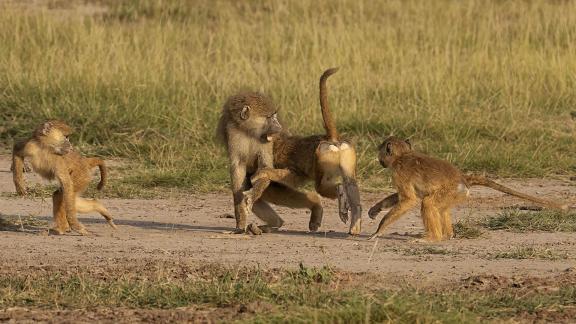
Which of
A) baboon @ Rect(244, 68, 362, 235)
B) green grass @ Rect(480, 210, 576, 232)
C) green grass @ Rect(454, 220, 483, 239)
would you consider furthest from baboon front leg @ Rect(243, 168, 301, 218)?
green grass @ Rect(480, 210, 576, 232)

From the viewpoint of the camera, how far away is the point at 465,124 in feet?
43.0

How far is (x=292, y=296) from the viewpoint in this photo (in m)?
6.92

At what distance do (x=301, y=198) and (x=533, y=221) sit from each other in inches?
69.4

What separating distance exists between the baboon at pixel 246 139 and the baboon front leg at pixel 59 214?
4.10ft

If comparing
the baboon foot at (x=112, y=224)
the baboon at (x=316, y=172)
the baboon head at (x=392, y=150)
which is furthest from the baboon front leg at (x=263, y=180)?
the baboon foot at (x=112, y=224)

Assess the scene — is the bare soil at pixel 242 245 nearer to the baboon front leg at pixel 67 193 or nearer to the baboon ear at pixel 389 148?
the baboon front leg at pixel 67 193

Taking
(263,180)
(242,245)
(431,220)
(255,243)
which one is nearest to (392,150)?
(431,220)

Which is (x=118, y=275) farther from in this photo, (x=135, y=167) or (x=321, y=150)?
(x=135, y=167)

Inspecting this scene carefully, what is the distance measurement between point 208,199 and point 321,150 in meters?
2.22

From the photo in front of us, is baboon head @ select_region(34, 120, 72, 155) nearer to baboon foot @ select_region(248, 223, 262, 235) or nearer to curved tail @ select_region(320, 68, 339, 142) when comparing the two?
baboon foot @ select_region(248, 223, 262, 235)

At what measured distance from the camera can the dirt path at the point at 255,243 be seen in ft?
26.7

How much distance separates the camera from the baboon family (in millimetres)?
9211

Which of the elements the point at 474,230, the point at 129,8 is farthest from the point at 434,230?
the point at 129,8

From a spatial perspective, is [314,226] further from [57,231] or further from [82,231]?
[57,231]
